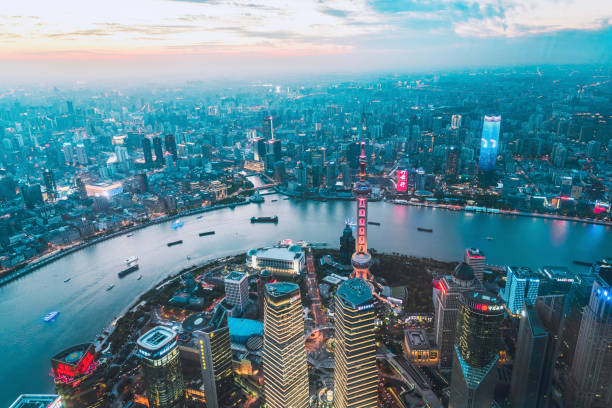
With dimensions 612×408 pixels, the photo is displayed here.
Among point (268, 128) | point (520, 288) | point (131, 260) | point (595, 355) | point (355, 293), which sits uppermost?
point (355, 293)

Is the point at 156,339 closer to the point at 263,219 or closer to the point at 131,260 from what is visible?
the point at 131,260

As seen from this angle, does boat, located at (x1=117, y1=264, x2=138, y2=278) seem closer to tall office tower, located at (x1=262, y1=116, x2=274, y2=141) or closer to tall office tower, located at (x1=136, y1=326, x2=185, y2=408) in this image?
tall office tower, located at (x1=136, y1=326, x2=185, y2=408)

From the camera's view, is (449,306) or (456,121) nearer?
(449,306)

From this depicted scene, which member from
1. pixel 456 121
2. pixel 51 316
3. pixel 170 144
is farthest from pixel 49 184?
pixel 456 121

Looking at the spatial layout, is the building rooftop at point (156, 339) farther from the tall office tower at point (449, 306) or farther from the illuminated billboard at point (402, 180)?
the illuminated billboard at point (402, 180)

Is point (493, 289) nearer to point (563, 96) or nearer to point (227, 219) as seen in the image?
point (227, 219)

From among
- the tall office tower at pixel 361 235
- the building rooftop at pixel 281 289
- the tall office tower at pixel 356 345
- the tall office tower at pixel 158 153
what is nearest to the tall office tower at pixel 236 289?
the tall office tower at pixel 361 235

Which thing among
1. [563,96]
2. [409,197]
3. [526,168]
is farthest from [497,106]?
[409,197]
